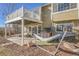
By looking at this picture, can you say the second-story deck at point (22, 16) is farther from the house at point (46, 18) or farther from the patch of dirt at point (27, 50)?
the patch of dirt at point (27, 50)

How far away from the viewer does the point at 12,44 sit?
2.17 meters

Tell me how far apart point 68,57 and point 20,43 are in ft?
2.29

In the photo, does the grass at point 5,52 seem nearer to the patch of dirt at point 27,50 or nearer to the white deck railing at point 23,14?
the patch of dirt at point 27,50

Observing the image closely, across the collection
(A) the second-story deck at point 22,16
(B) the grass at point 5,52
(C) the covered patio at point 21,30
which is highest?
(A) the second-story deck at point 22,16

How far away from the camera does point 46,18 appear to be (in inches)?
84.4

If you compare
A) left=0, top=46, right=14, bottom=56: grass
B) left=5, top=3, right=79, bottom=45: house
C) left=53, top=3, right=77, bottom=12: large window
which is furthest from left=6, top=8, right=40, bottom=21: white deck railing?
left=0, top=46, right=14, bottom=56: grass

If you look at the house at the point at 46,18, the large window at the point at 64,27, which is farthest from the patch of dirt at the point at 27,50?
the large window at the point at 64,27

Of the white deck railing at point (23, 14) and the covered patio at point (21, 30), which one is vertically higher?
the white deck railing at point (23, 14)

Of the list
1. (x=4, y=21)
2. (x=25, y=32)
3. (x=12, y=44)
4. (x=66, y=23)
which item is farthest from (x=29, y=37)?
(x=66, y=23)

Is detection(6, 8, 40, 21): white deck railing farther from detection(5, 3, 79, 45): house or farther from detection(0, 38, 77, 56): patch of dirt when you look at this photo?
detection(0, 38, 77, 56): patch of dirt

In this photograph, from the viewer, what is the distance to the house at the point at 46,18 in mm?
2121

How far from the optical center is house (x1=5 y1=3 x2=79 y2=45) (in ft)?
6.96

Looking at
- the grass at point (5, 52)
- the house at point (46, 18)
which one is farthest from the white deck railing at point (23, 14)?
the grass at point (5, 52)

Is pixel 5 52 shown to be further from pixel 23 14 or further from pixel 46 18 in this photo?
pixel 46 18
